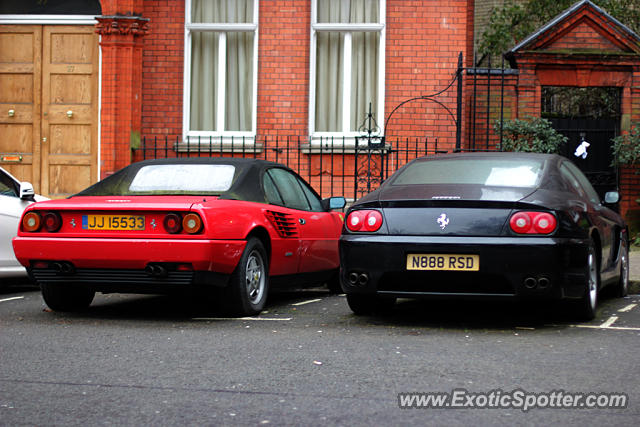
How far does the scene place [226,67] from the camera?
15.8 metres

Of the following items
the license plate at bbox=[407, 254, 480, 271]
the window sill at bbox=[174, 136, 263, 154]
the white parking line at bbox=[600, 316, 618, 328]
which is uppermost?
the window sill at bbox=[174, 136, 263, 154]

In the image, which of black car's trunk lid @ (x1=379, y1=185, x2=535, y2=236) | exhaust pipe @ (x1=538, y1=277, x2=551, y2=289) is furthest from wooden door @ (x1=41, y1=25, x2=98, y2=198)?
exhaust pipe @ (x1=538, y1=277, x2=551, y2=289)

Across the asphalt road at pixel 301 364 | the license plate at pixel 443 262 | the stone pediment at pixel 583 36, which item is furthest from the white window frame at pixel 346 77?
the license plate at pixel 443 262

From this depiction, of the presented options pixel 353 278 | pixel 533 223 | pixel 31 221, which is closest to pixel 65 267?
pixel 31 221

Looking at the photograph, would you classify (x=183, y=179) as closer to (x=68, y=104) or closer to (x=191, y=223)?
(x=191, y=223)

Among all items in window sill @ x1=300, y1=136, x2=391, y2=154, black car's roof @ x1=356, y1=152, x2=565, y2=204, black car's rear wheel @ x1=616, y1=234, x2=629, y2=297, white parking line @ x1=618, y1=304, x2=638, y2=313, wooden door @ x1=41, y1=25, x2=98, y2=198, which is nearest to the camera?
black car's roof @ x1=356, y1=152, x2=565, y2=204

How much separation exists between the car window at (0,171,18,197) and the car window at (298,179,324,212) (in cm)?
301

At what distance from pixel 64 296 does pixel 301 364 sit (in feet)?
10.0

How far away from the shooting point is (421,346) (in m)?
6.10

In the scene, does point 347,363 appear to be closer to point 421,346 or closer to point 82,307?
point 421,346

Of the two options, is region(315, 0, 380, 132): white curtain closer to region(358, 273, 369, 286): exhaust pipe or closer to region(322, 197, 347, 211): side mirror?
region(322, 197, 347, 211): side mirror

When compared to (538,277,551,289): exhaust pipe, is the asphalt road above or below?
below

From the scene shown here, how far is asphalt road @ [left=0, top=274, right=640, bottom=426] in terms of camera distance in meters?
4.29

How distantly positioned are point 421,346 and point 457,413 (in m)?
1.81
